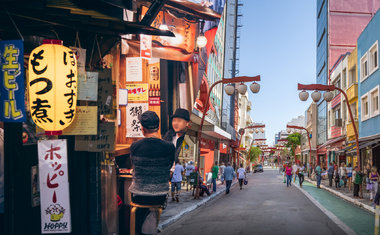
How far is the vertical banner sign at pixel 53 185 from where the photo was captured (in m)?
6.18

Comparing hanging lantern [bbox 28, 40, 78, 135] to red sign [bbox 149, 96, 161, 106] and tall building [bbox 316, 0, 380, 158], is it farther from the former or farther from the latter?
tall building [bbox 316, 0, 380, 158]

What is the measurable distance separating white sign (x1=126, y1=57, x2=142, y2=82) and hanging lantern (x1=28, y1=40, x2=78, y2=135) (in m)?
4.39

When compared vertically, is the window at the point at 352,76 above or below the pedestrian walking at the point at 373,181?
above

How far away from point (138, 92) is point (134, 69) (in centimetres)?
62

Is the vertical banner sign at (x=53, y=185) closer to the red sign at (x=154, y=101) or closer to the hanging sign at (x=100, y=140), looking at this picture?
the hanging sign at (x=100, y=140)

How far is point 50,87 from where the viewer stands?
19.7 feet

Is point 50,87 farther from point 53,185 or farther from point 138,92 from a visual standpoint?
point 138,92

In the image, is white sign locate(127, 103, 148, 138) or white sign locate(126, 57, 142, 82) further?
white sign locate(127, 103, 148, 138)

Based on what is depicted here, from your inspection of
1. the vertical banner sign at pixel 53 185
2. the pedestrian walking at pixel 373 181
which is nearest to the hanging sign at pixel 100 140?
the vertical banner sign at pixel 53 185

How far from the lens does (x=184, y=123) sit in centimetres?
768

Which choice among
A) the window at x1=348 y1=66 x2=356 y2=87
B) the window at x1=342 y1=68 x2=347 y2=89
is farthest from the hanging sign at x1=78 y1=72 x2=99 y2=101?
the window at x1=342 y1=68 x2=347 y2=89

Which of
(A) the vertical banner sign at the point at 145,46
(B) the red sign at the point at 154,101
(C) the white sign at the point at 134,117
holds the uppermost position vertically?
(A) the vertical banner sign at the point at 145,46

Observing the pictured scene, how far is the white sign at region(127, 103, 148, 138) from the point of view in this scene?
10.7 metres

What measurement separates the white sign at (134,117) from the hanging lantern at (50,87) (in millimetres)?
4561
